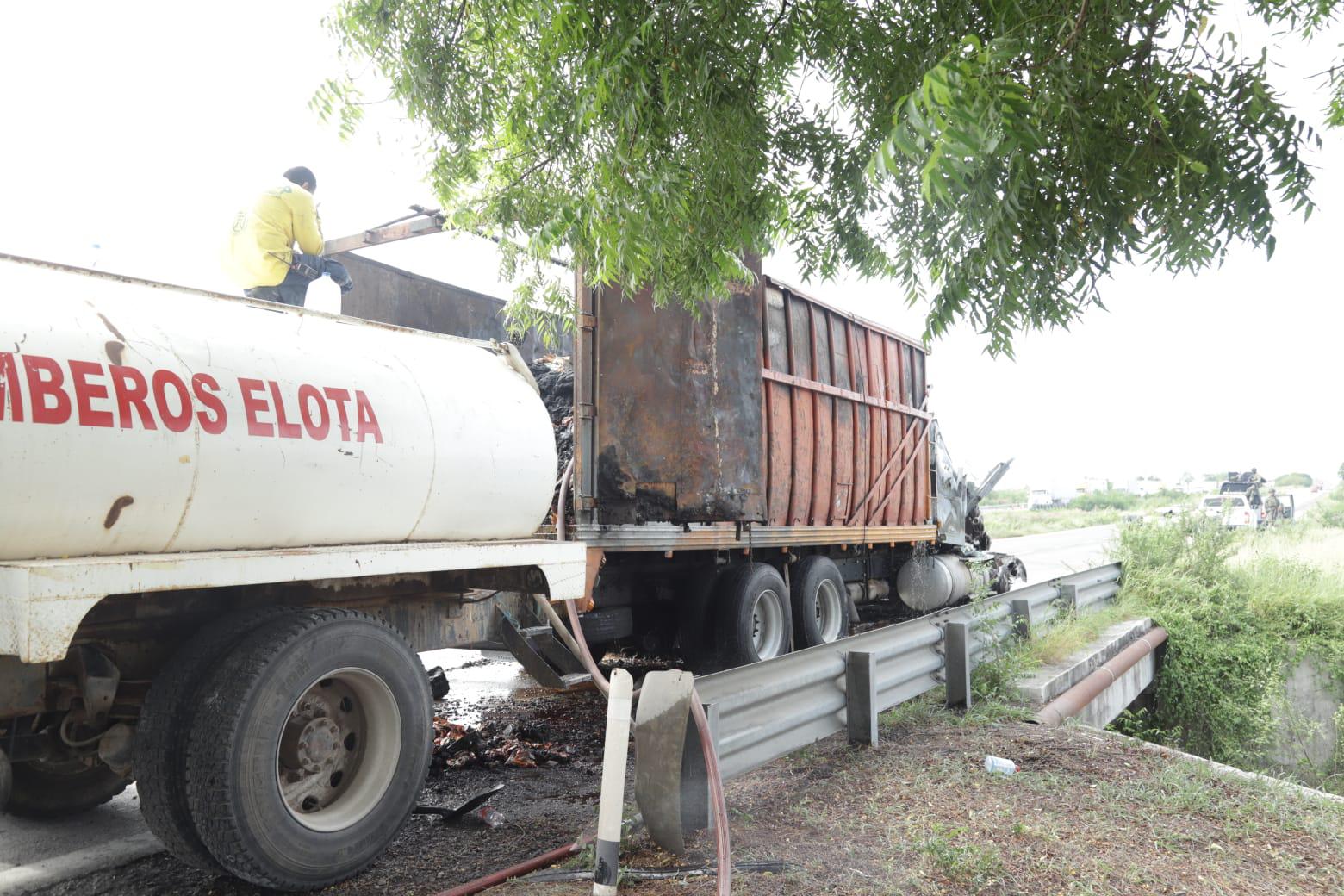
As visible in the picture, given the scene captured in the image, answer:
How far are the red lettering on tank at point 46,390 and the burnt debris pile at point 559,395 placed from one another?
11.9ft

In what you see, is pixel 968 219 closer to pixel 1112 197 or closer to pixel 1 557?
pixel 1112 197

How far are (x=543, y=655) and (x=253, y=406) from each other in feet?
7.63

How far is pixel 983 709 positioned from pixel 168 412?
14.4 feet

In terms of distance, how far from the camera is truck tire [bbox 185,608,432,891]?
3.00m

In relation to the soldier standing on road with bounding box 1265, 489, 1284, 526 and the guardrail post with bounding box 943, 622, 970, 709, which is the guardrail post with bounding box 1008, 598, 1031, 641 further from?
the soldier standing on road with bounding box 1265, 489, 1284, 526

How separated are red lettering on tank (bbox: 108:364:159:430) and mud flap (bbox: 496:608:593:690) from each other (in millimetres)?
2227

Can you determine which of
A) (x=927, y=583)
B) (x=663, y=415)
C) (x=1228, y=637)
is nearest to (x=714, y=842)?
(x=663, y=415)

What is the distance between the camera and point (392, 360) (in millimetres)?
3875

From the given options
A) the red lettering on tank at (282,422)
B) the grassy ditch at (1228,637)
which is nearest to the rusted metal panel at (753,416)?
the red lettering on tank at (282,422)

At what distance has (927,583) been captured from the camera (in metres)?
10.4

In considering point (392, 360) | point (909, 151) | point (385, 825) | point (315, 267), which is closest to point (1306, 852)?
point (909, 151)

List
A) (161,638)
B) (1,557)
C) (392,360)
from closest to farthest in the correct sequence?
(1,557) → (161,638) → (392,360)

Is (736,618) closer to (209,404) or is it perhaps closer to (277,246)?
(277,246)

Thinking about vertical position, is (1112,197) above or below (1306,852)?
above
